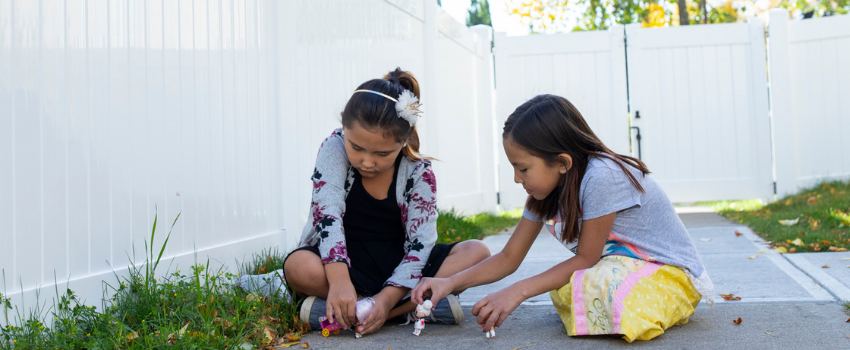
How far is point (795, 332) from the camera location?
2.14 meters

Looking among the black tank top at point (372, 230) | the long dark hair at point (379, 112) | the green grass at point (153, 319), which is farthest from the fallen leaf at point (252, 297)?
the long dark hair at point (379, 112)

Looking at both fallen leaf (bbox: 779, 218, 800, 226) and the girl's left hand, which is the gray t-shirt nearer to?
the girl's left hand

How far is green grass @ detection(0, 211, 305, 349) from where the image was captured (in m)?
1.88

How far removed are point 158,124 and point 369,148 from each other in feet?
2.82

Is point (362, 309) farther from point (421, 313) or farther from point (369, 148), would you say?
point (369, 148)

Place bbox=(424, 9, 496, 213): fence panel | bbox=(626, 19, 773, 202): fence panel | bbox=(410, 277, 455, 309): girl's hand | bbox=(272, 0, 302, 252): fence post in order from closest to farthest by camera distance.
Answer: bbox=(410, 277, 455, 309): girl's hand
bbox=(272, 0, 302, 252): fence post
bbox=(424, 9, 496, 213): fence panel
bbox=(626, 19, 773, 202): fence panel

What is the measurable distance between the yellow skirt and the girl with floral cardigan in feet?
1.49

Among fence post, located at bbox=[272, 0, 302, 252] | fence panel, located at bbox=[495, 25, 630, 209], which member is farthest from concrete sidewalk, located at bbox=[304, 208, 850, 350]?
fence panel, located at bbox=[495, 25, 630, 209]

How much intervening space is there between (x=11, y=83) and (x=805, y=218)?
5346 mm

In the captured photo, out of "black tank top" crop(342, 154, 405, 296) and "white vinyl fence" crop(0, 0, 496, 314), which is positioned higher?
"white vinyl fence" crop(0, 0, 496, 314)

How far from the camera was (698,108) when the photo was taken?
296 inches

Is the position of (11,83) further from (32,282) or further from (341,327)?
(341,327)

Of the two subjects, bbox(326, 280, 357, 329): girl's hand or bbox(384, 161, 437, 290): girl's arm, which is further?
bbox(384, 161, 437, 290): girl's arm

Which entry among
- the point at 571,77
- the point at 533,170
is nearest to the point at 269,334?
the point at 533,170
